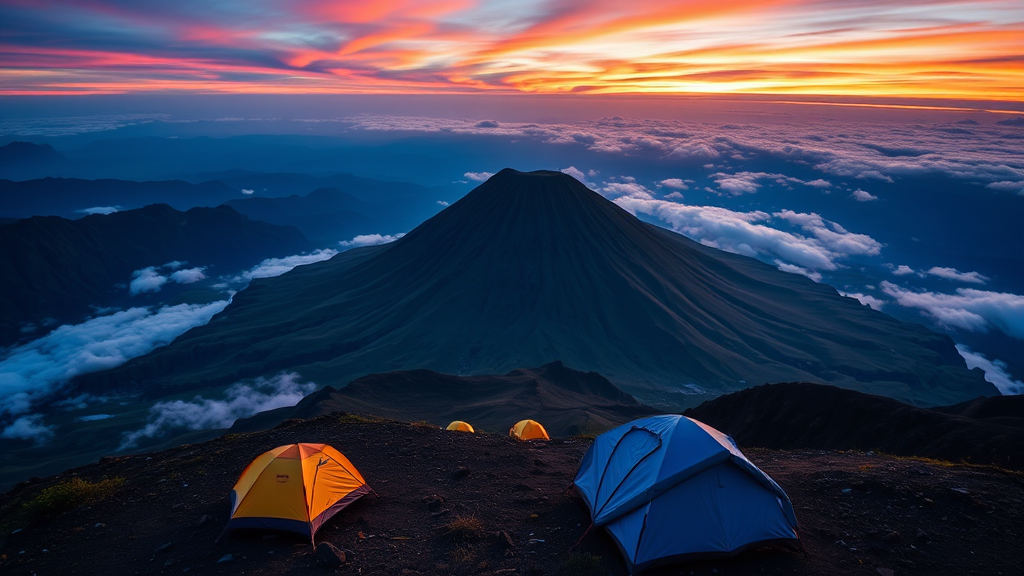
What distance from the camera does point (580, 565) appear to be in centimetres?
1162

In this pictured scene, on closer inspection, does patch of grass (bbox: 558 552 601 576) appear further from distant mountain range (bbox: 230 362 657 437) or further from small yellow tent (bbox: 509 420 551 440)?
distant mountain range (bbox: 230 362 657 437)

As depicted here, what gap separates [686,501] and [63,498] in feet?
55.0

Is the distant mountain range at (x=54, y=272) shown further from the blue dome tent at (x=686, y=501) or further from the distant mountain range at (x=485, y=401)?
the blue dome tent at (x=686, y=501)

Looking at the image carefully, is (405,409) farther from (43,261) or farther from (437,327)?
(43,261)

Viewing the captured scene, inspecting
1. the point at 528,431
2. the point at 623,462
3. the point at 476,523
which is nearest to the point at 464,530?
the point at 476,523

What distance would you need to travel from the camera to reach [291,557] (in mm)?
12398

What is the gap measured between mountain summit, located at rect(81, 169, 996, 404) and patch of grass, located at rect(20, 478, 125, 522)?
73.9 metres

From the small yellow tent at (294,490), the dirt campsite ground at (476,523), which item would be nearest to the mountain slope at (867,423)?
the dirt campsite ground at (476,523)

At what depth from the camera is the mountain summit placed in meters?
96.4

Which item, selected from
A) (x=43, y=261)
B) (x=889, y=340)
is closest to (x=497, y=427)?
(x=889, y=340)

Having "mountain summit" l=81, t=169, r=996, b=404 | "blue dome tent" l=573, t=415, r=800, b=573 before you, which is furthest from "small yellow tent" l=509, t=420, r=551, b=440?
"mountain summit" l=81, t=169, r=996, b=404

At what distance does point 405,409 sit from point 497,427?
13.9 m

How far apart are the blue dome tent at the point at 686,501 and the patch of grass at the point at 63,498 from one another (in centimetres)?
1421

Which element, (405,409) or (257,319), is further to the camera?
(257,319)
